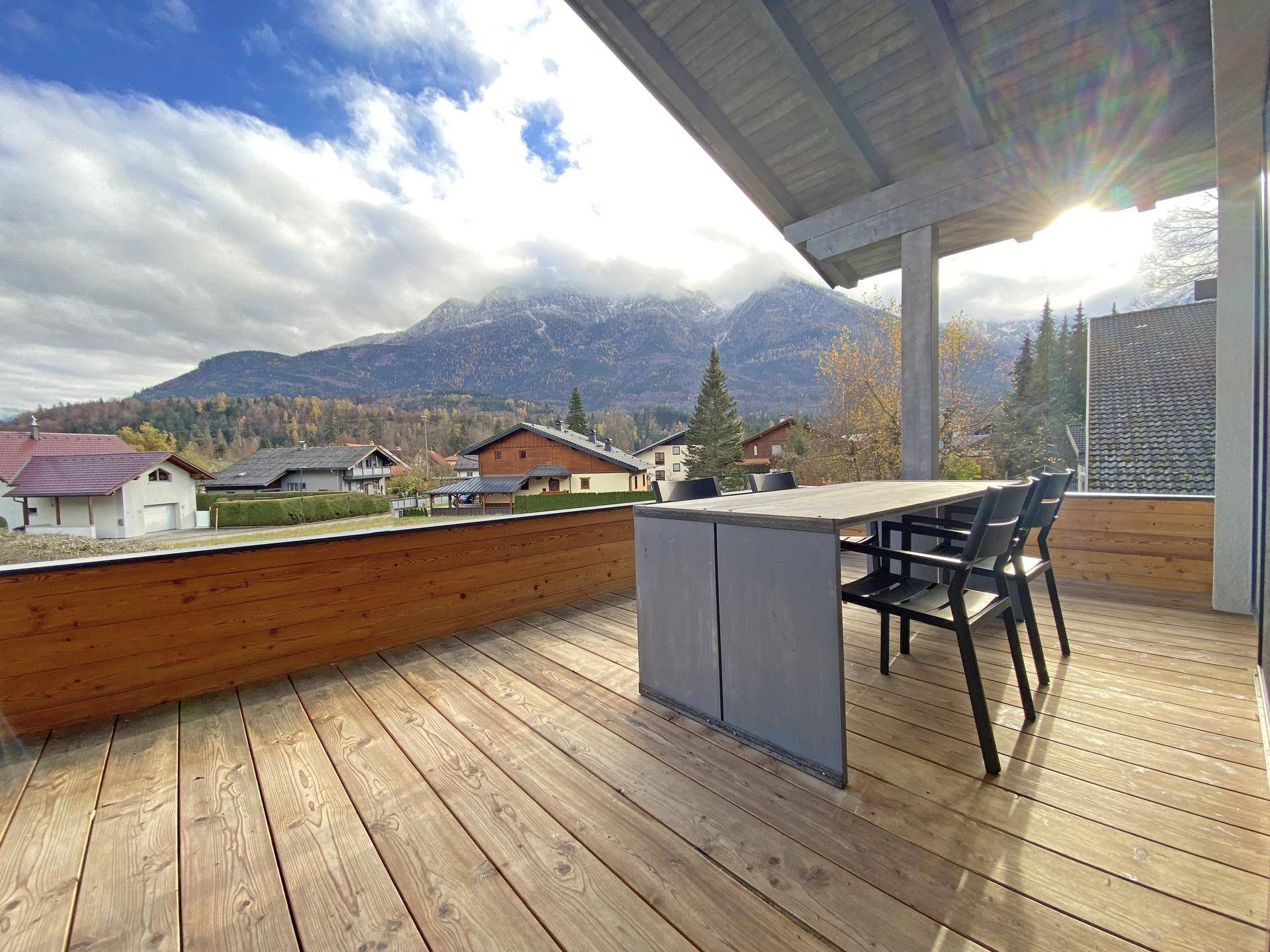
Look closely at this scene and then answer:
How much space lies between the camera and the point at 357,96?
16.9ft

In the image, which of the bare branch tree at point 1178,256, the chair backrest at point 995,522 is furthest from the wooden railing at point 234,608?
the bare branch tree at point 1178,256

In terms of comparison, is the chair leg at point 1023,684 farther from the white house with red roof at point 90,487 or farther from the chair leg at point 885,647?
the white house with red roof at point 90,487

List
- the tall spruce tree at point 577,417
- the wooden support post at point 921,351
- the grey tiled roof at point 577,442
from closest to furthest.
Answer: the wooden support post at point 921,351 → the grey tiled roof at point 577,442 → the tall spruce tree at point 577,417

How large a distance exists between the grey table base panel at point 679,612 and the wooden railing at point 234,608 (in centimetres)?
134

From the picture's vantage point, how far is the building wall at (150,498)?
7.29 feet

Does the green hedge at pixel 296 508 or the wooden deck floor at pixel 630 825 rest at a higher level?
the green hedge at pixel 296 508

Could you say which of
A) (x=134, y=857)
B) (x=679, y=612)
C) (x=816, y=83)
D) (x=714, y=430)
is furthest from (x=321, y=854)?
(x=714, y=430)

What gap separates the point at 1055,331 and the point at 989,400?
35.3 feet

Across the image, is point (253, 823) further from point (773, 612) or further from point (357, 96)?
point (357, 96)

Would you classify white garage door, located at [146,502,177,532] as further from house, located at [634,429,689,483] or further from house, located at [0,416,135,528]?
house, located at [634,429,689,483]

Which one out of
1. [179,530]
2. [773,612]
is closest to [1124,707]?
[773,612]

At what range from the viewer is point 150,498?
7.66ft

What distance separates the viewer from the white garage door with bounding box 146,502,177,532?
2270mm

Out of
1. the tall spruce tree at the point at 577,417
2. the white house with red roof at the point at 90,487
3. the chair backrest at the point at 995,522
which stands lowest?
the chair backrest at the point at 995,522
